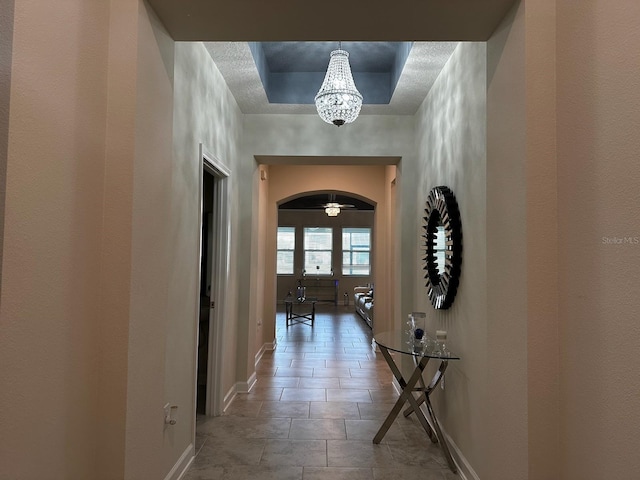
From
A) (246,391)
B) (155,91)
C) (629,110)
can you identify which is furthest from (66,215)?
(246,391)

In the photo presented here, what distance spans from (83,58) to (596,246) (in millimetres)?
1960

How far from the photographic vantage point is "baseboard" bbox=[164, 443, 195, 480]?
2681mm

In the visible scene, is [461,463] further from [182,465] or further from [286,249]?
[286,249]

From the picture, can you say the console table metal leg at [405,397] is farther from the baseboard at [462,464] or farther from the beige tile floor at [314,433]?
the baseboard at [462,464]

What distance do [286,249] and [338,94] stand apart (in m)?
10.6

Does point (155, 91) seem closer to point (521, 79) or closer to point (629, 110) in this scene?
point (521, 79)

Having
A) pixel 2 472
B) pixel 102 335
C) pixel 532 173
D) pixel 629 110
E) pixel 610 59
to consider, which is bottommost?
pixel 2 472

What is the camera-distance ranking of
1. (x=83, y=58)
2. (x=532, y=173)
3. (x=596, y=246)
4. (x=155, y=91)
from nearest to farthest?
(x=596, y=246)
(x=83, y=58)
(x=532, y=173)
(x=155, y=91)

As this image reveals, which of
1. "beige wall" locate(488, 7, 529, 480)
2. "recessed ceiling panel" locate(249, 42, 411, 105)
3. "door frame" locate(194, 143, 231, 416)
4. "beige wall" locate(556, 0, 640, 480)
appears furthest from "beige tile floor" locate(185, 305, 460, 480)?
"recessed ceiling panel" locate(249, 42, 411, 105)

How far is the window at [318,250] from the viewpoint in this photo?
1389cm

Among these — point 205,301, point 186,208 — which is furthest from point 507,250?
point 205,301

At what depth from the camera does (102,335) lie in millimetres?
1784

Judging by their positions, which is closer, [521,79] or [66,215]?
[66,215]

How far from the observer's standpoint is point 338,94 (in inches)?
138
